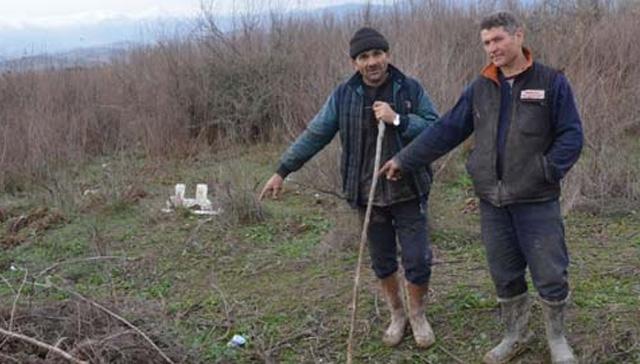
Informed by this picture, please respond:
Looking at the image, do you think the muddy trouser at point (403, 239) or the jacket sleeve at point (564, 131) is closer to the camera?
the jacket sleeve at point (564, 131)

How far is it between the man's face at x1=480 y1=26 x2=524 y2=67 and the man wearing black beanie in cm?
53

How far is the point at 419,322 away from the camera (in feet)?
13.0

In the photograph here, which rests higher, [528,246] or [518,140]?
[518,140]

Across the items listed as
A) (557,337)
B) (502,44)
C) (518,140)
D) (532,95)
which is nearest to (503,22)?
(502,44)

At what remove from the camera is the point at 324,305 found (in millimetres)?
4645

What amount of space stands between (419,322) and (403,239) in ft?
1.81

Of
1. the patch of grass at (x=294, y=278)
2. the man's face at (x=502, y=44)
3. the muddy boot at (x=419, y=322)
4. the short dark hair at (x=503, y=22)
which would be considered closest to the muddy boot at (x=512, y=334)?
the patch of grass at (x=294, y=278)

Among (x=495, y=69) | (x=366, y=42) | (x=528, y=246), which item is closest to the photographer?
(x=495, y=69)

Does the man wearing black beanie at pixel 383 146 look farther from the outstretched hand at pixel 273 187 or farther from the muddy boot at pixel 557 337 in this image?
the muddy boot at pixel 557 337

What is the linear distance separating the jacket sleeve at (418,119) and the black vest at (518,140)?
0.27 meters

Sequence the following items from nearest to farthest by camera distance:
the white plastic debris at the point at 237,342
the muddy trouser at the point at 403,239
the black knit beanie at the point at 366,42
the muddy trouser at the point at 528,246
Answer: the muddy trouser at the point at 528,246, the black knit beanie at the point at 366,42, the muddy trouser at the point at 403,239, the white plastic debris at the point at 237,342

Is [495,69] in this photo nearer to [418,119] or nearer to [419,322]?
[418,119]

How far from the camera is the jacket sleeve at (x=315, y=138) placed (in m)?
3.70

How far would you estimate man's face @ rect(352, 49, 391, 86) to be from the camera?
343 cm
